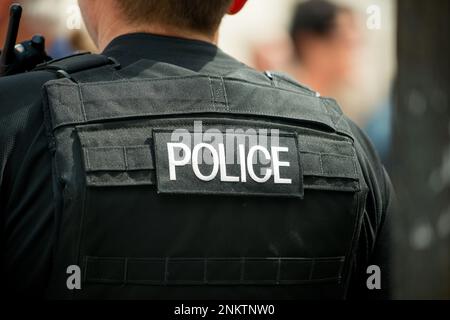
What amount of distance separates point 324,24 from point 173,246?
3036mm

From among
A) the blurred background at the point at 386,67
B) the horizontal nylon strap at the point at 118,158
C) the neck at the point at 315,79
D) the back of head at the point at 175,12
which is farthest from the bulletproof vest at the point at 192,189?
the neck at the point at 315,79

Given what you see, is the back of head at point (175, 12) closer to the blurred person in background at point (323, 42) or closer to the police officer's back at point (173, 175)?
the police officer's back at point (173, 175)

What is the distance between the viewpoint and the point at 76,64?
1765mm

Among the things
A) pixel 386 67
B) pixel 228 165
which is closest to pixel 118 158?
pixel 228 165

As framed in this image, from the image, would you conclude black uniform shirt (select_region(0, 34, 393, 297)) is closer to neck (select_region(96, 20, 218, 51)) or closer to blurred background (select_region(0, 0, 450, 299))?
neck (select_region(96, 20, 218, 51))

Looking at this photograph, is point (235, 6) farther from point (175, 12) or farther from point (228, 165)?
point (228, 165)

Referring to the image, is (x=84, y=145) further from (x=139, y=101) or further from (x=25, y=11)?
(x=25, y=11)

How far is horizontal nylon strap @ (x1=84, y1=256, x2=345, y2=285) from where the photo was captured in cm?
166

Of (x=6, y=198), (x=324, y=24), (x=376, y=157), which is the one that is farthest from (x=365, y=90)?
(x=6, y=198)

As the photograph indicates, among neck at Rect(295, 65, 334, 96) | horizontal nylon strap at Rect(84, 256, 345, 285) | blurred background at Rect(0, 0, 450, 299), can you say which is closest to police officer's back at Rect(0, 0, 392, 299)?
horizontal nylon strap at Rect(84, 256, 345, 285)

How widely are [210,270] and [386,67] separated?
3.15 meters

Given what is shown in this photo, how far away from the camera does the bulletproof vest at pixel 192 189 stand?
1.64 metres

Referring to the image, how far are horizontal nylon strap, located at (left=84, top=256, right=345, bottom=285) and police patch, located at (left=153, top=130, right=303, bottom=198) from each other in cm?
14

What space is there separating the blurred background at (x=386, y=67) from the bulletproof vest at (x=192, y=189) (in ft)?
1.09
